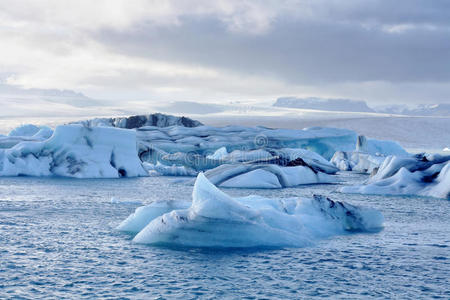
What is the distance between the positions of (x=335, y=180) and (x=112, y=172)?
6.78m

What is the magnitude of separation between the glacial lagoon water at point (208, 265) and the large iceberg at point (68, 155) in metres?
9.02

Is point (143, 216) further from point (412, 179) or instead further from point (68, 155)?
point (68, 155)

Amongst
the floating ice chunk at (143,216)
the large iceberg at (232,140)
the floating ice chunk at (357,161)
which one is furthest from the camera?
the large iceberg at (232,140)

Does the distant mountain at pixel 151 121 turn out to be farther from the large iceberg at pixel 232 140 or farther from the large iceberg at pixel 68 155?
the large iceberg at pixel 68 155

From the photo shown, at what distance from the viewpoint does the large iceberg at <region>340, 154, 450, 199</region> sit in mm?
11578

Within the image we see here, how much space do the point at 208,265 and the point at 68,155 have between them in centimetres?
1283

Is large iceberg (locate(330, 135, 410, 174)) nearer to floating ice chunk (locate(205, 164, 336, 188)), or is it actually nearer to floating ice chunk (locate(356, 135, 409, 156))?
floating ice chunk (locate(356, 135, 409, 156))

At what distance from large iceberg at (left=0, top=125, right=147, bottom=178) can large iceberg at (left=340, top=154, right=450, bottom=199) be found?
797 centimetres

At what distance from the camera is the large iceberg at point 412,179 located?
11.6 m

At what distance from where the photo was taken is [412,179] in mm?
12125

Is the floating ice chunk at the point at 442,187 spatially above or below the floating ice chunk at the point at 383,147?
below

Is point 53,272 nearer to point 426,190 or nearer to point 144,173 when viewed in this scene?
point 426,190

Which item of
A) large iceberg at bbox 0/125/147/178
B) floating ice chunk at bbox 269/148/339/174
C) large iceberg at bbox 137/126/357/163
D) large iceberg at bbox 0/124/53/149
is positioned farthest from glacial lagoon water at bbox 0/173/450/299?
large iceberg at bbox 137/126/357/163

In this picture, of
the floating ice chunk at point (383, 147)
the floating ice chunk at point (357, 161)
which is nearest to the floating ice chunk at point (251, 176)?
the floating ice chunk at point (357, 161)
